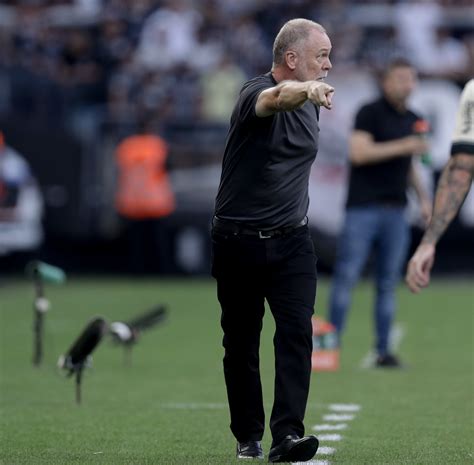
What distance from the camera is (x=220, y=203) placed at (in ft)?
22.3

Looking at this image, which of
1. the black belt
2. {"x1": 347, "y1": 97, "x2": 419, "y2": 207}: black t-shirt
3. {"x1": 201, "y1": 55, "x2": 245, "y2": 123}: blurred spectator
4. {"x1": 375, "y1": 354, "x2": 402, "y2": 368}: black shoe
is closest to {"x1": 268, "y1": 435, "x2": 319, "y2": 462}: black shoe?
the black belt

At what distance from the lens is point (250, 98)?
637 cm

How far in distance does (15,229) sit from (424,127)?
406 inches

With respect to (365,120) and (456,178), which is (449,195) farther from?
(365,120)

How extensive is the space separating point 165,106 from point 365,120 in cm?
1066

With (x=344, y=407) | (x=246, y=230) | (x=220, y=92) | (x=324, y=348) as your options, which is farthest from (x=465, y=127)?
→ (x=220, y=92)

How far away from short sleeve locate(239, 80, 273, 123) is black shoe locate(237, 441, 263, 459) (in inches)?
59.8

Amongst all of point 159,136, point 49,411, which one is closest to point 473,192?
point 159,136

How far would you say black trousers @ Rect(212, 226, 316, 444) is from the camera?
663 centimetres

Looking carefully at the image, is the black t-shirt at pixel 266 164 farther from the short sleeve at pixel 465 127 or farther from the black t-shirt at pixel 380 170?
the black t-shirt at pixel 380 170

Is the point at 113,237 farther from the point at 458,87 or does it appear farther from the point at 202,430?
the point at 202,430

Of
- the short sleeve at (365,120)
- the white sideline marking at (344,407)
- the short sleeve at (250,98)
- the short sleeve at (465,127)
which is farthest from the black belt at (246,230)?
the short sleeve at (365,120)

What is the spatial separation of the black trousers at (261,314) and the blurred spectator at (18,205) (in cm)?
1381

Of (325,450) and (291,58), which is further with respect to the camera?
(325,450)
